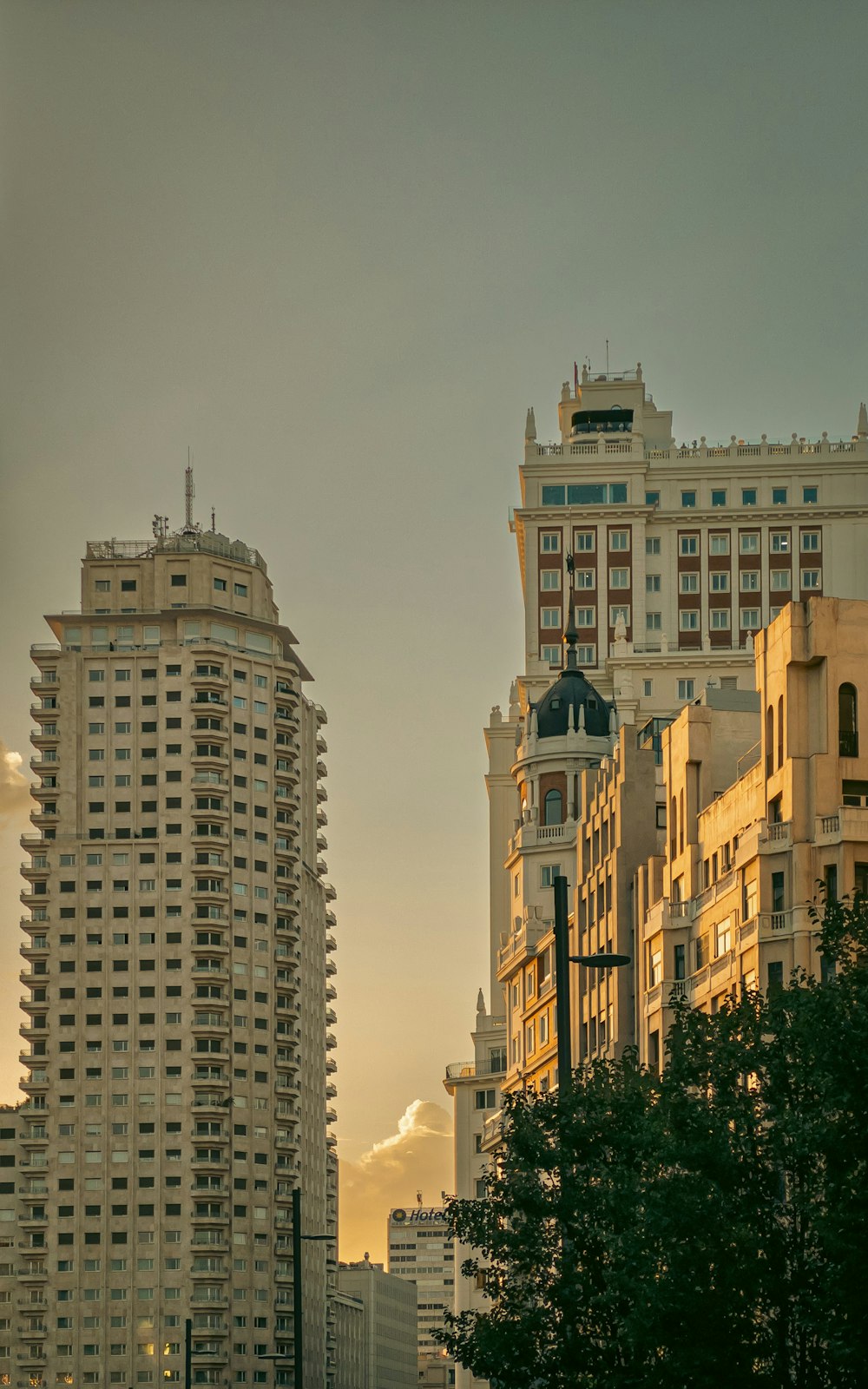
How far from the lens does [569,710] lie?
10544cm

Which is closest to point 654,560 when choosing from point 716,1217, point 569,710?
point 569,710

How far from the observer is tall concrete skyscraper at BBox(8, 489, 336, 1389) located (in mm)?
171250

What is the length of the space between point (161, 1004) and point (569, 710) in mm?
79119

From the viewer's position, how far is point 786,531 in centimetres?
15362

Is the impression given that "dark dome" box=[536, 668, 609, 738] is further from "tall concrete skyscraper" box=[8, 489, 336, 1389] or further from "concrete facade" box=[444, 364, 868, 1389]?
"tall concrete skyscraper" box=[8, 489, 336, 1389]

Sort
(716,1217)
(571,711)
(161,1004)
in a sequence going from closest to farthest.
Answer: (716,1217) < (571,711) < (161,1004)

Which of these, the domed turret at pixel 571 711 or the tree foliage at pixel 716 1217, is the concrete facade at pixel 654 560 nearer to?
the domed turret at pixel 571 711

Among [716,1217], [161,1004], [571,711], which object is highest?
[571,711]

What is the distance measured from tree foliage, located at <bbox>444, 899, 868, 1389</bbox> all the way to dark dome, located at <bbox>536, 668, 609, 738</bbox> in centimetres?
5985

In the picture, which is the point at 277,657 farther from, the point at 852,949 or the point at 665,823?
the point at 852,949

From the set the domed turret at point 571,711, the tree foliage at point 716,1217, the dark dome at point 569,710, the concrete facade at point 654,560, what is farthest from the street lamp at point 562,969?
the concrete facade at point 654,560

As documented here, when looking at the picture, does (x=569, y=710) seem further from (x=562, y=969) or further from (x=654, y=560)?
(x=562, y=969)

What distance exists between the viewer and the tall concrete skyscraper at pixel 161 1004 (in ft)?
562

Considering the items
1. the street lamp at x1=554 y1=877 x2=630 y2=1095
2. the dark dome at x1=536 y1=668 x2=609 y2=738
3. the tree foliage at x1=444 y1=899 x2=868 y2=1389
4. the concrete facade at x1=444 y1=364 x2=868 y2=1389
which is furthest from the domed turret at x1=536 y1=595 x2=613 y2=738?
the street lamp at x1=554 y1=877 x2=630 y2=1095
